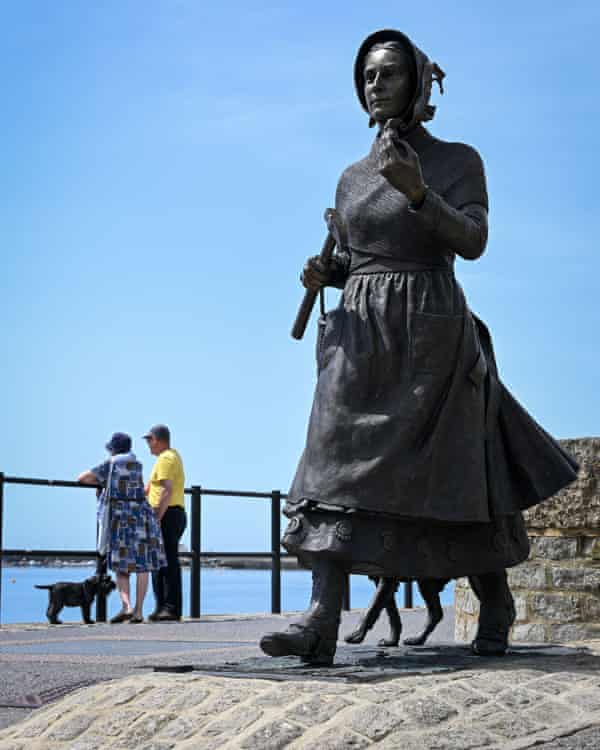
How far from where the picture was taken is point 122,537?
37.6 ft

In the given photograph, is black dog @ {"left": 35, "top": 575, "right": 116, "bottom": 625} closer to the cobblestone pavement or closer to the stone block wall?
the stone block wall

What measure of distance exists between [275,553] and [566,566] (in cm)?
577

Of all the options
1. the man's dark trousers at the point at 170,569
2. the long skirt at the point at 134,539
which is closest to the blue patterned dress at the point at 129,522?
the long skirt at the point at 134,539

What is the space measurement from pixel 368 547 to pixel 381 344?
28.9 inches

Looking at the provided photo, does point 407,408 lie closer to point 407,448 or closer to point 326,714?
point 407,448

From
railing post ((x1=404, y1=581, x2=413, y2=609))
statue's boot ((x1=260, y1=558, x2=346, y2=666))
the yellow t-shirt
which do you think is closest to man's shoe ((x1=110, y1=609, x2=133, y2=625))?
the yellow t-shirt

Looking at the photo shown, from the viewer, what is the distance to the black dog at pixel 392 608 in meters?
5.51

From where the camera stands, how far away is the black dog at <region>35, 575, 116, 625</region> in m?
11.6

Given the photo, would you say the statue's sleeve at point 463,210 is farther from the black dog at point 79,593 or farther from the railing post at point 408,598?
the railing post at point 408,598

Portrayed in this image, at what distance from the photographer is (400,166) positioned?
181 inches

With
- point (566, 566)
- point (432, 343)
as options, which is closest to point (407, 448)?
point (432, 343)

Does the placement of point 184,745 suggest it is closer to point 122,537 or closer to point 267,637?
point 267,637

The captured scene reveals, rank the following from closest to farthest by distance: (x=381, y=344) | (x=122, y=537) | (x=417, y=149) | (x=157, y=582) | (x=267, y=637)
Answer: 1. (x=267, y=637)
2. (x=381, y=344)
3. (x=417, y=149)
4. (x=122, y=537)
5. (x=157, y=582)

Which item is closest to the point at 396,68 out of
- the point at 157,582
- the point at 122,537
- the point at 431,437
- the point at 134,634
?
the point at 431,437
